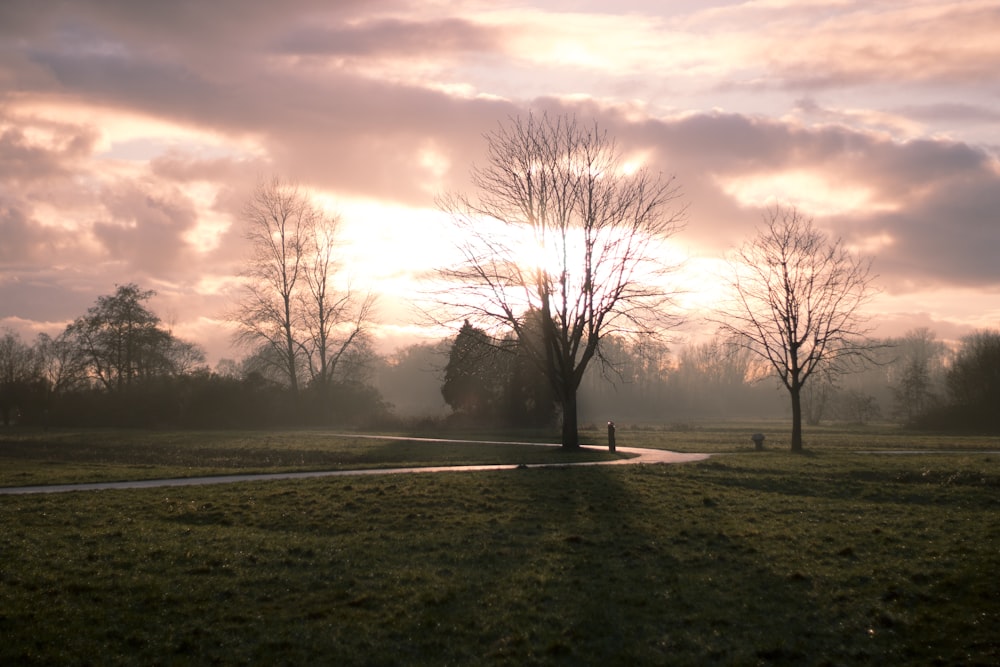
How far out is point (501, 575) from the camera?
1078 centimetres

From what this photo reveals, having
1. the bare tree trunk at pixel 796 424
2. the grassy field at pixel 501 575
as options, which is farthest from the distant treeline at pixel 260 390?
the grassy field at pixel 501 575

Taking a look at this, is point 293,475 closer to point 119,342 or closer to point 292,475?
point 292,475

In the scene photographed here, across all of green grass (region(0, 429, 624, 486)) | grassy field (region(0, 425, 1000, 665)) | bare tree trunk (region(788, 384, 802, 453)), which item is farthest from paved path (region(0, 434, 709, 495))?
bare tree trunk (region(788, 384, 802, 453))

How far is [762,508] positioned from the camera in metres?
15.9

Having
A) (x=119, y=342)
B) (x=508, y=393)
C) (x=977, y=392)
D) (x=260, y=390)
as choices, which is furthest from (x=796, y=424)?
(x=119, y=342)

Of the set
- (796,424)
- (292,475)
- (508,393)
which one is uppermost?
(508,393)

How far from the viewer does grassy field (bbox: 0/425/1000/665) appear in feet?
27.4

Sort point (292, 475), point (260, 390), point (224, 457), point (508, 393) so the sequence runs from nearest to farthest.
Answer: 1. point (292, 475)
2. point (224, 457)
3. point (508, 393)
4. point (260, 390)

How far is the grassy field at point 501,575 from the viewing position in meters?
8.36

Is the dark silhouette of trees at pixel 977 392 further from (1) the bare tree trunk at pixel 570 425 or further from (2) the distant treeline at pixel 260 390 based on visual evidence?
(1) the bare tree trunk at pixel 570 425

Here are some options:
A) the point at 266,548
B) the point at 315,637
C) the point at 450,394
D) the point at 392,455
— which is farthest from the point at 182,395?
the point at 315,637

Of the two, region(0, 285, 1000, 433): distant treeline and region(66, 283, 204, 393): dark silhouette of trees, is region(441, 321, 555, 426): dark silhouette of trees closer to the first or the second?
region(0, 285, 1000, 433): distant treeline

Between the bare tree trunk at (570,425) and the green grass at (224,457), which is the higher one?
the bare tree trunk at (570,425)


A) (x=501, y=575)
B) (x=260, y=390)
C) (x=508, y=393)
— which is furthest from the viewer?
(x=260, y=390)
